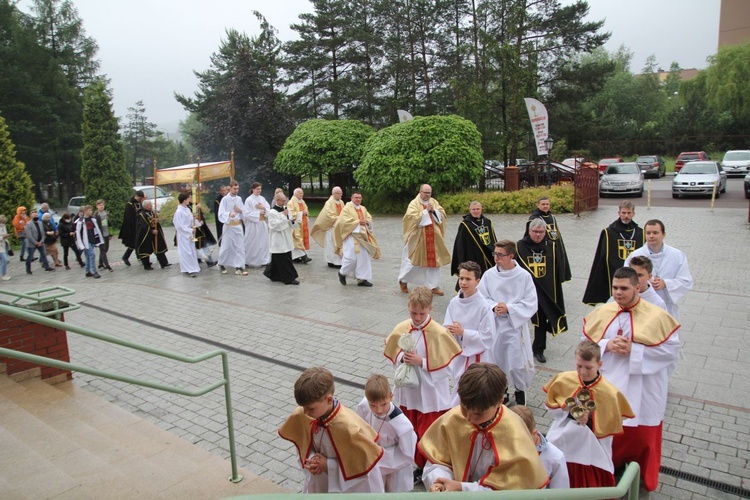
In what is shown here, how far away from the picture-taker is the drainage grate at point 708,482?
4055mm

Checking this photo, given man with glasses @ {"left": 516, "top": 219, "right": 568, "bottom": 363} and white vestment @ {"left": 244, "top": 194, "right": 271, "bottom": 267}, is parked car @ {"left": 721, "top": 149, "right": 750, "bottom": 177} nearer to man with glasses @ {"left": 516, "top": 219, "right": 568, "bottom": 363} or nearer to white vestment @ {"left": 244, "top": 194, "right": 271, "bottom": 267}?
white vestment @ {"left": 244, "top": 194, "right": 271, "bottom": 267}

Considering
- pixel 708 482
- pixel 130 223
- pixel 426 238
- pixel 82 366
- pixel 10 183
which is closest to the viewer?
pixel 82 366

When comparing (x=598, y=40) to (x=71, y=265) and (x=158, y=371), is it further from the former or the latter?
(x=158, y=371)

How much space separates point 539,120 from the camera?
22859 millimetres

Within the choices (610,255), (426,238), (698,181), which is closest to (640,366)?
(610,255)

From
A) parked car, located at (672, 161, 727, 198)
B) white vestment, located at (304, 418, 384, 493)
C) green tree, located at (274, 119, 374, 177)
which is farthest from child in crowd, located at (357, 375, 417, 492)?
parked car, located at (672, 161, 727, 198)

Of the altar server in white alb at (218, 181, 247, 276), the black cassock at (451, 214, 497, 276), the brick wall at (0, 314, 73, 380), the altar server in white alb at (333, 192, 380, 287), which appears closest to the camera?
the brick wall at (0, 314, 73, 380)

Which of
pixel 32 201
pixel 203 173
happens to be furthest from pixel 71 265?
pixel 32 201

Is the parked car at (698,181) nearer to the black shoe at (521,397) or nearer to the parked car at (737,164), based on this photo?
the parked car at (737,164)

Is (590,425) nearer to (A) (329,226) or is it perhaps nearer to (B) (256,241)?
(A) (329,226)

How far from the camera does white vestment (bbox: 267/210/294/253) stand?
1153 centimetres

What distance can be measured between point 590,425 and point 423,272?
695cm

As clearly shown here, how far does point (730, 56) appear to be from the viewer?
43125 millimetres

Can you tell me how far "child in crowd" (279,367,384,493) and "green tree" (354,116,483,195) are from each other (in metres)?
18.6
